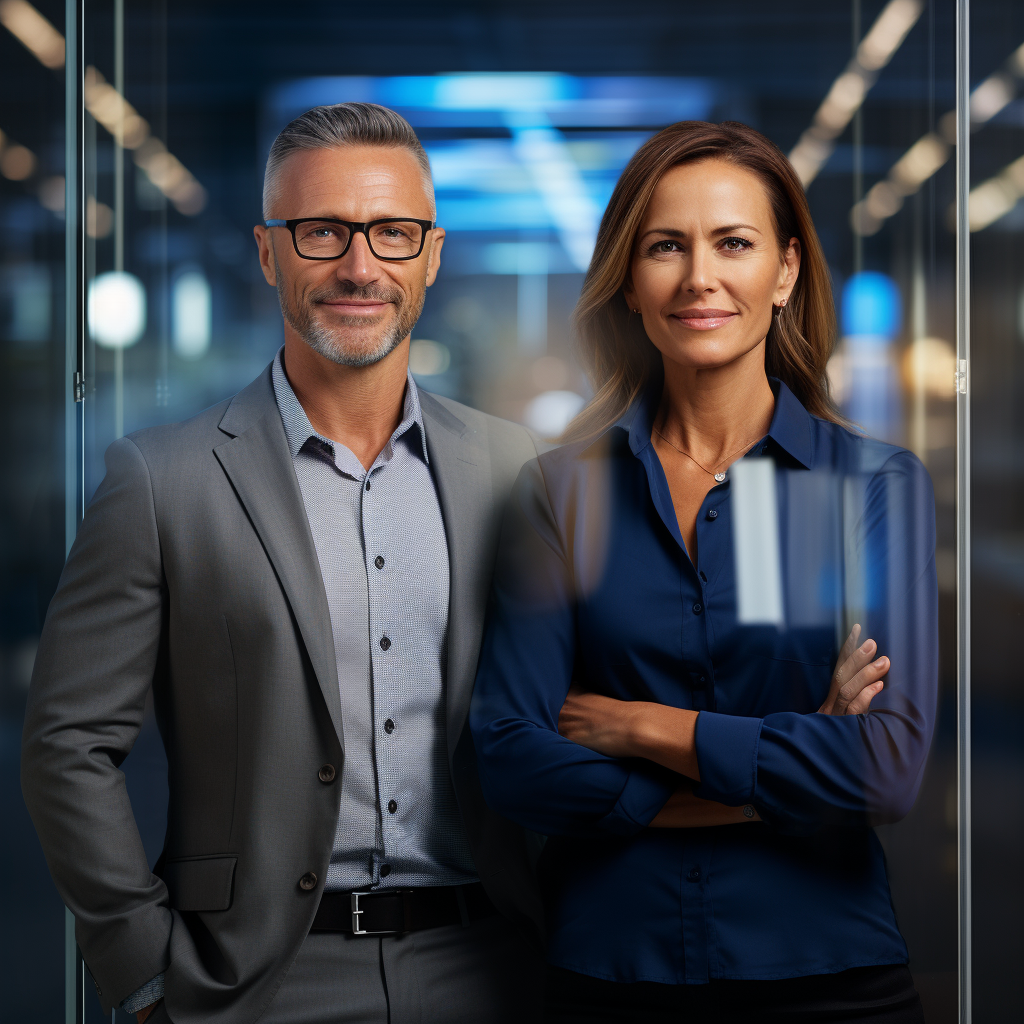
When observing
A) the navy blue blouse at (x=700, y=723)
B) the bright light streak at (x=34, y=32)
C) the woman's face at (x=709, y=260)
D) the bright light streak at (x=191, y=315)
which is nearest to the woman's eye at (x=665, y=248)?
the woman's face at (x=709, y=260)

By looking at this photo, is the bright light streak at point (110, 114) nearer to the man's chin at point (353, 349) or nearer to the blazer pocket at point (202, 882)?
the man's chin at point (353, 349)

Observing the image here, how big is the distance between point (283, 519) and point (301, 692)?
0.89 ft

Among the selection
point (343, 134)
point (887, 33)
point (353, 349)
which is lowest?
point (353, 349)

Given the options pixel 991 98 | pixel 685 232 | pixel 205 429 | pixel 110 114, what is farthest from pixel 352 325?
pixel 991 98

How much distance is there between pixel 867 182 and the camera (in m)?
1.98

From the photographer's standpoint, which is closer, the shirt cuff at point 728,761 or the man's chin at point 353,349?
the shirt cuff at point 728,761

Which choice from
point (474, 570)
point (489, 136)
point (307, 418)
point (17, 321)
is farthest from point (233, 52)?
point (474, 570)

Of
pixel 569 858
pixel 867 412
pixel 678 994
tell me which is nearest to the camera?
pixel 678 994

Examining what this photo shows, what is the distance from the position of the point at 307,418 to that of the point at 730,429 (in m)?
0.70

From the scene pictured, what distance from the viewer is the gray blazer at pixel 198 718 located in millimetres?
1598

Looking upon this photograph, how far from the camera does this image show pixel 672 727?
4.93ft

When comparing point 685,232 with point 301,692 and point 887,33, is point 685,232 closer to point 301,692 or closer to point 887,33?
point 887,33

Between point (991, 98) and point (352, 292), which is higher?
point (991, 98)

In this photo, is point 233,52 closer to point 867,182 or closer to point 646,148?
point 646,148
